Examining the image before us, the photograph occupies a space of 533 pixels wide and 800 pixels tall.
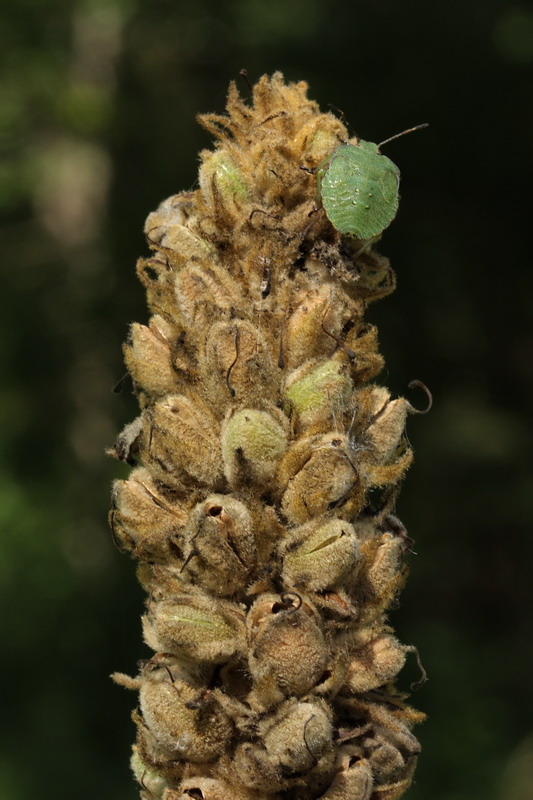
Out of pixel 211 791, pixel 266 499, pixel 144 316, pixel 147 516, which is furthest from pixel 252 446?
pixel 144 316

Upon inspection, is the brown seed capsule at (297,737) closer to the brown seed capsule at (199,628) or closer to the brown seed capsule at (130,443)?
the brown seed capsule at (199,628)

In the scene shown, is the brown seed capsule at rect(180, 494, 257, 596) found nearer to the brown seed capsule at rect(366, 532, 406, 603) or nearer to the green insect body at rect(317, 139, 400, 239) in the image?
the brown seed capsule at rect(366, 532, 406, 603)

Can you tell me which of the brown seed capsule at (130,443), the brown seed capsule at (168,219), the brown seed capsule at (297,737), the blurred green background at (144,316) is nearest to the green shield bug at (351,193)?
the brown seed capsule at (168,219)

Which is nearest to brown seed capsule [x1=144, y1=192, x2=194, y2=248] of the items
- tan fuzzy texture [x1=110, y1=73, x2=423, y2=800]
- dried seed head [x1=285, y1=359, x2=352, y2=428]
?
tan fuzzy texture [x1=110, y1=73, x2=423, y2=800]

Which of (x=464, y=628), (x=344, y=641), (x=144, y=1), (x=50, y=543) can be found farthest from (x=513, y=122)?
(x=344, y=641)

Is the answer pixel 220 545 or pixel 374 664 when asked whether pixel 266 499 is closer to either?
pixel 220 545

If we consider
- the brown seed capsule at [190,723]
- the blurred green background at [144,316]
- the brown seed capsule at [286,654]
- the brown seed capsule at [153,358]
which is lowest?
the brown seed capsule at [190,723]
